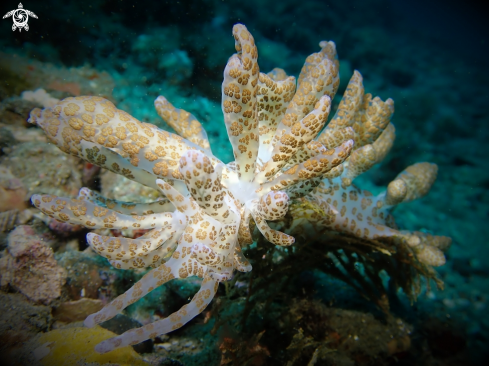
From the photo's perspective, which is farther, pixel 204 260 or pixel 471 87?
pixel 471 87

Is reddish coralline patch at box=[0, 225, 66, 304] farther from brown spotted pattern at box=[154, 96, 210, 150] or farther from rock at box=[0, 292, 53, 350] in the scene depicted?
brown spotted pattern at box=[154, 96, 210, 150]

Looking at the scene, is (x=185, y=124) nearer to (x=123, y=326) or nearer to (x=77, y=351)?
(x=77, y=351)

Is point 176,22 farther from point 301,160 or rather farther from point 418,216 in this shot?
point 418,216

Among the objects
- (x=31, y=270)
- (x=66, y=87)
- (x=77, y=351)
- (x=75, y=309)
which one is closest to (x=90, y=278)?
(x=75, y=309)

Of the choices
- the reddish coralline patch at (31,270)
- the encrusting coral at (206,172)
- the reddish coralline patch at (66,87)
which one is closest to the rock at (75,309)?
the reddish coralline patch at (31,270)

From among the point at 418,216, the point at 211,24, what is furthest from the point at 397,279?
the point at 211,24

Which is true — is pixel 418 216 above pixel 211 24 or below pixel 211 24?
below

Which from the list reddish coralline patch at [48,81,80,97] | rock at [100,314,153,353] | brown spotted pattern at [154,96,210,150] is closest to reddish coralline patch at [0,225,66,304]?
rock at [100,314,153,353]

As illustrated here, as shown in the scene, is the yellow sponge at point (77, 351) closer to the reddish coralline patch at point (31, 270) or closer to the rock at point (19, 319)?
the rock at point (19, 319)
